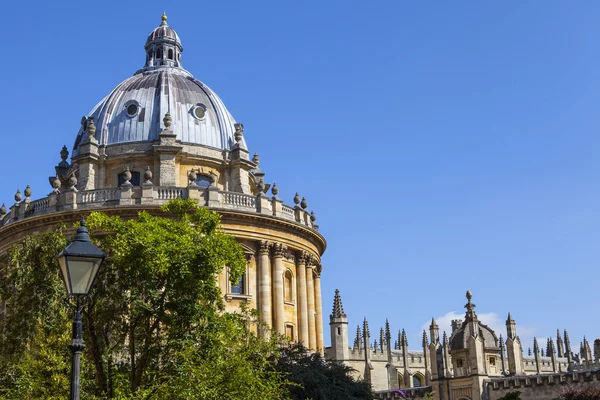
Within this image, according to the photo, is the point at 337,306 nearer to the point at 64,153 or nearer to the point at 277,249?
the point at 277,249

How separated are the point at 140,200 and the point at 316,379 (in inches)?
595

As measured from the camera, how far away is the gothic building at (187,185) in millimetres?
44062

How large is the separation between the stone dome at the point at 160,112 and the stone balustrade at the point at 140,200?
6584 millimetres

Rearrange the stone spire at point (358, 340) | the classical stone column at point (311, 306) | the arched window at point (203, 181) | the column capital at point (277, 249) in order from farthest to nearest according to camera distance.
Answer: the stone spire at point (358, 340)
the arched window at point (203, 181)
the classical stone column at point (311, 306)
the column capital at point (277, 249)

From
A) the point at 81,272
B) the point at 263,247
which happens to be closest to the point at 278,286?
the point at 263,247

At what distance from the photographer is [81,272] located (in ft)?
35.8

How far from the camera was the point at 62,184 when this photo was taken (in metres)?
50.7

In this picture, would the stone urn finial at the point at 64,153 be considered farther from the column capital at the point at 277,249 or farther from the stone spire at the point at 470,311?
the stone spire at the point at 470,311

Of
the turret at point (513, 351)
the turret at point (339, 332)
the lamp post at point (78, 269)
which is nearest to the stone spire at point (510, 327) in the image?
the turret at point (513, 351)

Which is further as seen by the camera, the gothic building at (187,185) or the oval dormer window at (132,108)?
the oval dormer window at (132,108)

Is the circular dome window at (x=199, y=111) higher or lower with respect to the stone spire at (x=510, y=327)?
higher

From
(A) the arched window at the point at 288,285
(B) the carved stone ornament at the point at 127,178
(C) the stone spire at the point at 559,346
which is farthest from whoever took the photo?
(C) the stone spire at the point at 559,346

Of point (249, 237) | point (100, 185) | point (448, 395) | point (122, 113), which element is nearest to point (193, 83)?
point (122, 113)

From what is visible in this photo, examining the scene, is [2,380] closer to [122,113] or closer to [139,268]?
[139,268]
